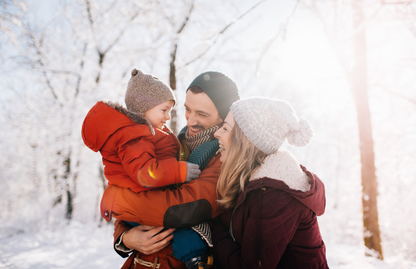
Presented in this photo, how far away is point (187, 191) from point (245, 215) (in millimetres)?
414

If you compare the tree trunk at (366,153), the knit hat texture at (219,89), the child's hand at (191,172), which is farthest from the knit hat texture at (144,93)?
the tree trunk at (366,153)

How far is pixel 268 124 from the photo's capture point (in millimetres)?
1281

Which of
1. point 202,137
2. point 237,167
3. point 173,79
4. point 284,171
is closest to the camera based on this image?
point 284,171

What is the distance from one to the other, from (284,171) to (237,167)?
1.02 feet

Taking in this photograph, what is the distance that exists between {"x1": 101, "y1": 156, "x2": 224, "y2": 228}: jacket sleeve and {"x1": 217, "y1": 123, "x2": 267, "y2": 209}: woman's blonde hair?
0.09m

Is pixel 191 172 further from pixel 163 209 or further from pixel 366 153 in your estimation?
pixel 366 153

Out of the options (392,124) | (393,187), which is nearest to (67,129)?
(392,124)

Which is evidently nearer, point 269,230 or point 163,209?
point 269,230

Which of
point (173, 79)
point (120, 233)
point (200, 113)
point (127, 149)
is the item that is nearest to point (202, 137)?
point (200, 113)

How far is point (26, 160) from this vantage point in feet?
33.8

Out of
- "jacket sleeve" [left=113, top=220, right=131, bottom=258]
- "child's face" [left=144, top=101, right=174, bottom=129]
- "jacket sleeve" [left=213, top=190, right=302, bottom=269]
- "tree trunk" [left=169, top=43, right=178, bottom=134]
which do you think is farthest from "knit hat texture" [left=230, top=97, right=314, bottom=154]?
"tree trunk" [left=169, top=43, right=178, bottom=134]

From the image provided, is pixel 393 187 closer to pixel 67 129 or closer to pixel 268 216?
pixel 268 216

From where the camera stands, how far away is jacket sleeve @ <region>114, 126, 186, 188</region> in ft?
4.41

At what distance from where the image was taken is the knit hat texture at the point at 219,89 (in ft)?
6.11
